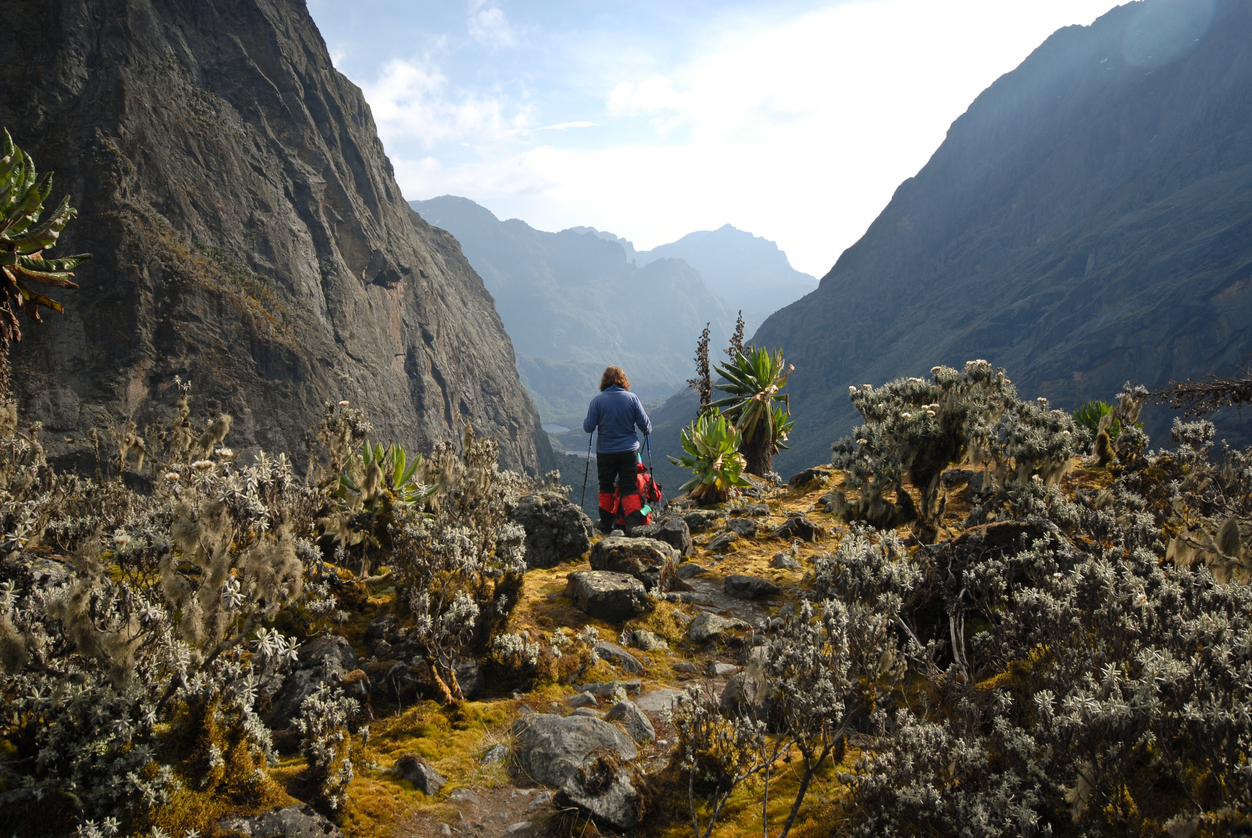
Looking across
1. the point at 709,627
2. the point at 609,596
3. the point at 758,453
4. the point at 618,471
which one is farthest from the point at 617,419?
the point at 758,453

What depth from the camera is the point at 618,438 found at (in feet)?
28.7

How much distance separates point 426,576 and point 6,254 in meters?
5.83

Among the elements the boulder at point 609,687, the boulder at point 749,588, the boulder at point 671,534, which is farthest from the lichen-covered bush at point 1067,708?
the boulder at point 671,534

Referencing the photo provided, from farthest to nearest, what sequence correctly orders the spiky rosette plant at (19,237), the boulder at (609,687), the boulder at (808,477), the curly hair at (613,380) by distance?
1. the boulder at (808,477)
2. the curly hair at (613,380)
3. the spiky rosette plant at (19,237)
4. the boulder at (609,687)

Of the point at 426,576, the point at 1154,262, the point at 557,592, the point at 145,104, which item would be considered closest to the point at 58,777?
the point at 426,576

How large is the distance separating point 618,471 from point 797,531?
122 inches

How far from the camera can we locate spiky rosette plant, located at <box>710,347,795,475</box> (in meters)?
15.7

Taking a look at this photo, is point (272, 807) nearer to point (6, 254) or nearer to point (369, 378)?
A: point (6, 254)

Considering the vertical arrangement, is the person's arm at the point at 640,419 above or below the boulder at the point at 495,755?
above

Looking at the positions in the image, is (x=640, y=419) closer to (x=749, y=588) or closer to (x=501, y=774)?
(x=749, y=588)

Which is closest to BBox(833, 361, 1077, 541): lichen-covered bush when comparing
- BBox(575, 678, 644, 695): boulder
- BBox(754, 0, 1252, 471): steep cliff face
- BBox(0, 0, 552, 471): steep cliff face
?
BBox(575, 678, 644, 695): boulder

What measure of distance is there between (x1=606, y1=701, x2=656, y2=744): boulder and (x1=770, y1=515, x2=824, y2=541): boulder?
5736 millimetres

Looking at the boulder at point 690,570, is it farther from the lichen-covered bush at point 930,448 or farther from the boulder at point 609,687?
the boulder at point 609,687

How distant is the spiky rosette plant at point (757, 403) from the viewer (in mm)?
15727
